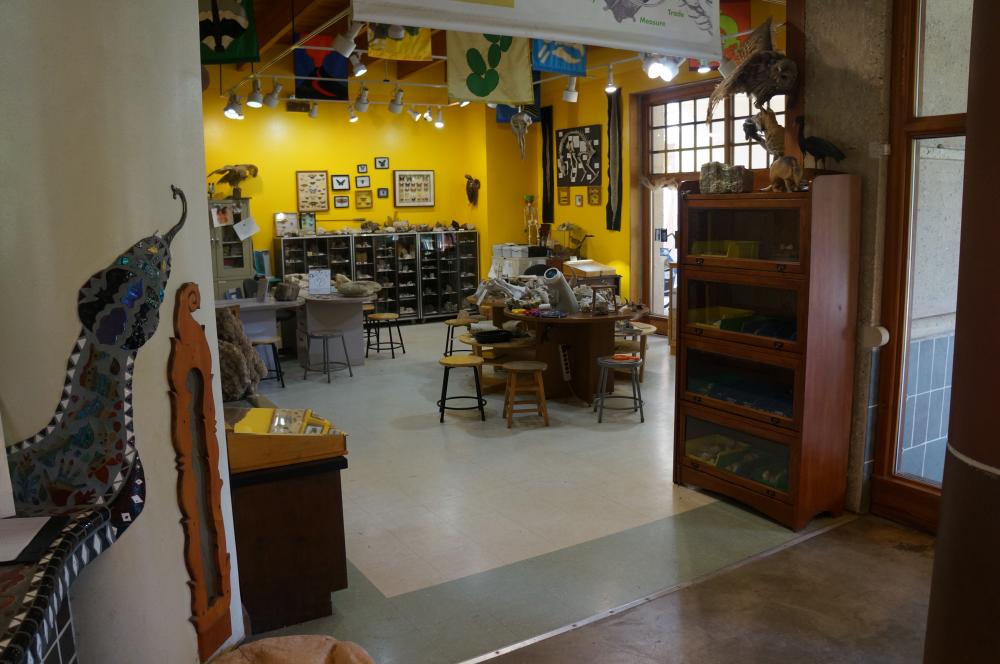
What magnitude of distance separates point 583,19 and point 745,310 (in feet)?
6.86

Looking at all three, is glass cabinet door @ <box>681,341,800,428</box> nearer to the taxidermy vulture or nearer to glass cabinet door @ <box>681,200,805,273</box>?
glass cabinet door @ <box>681,200,805,273</box>

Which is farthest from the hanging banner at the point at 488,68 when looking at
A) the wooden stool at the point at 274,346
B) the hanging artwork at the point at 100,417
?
the wooden stool at the point at 274,346

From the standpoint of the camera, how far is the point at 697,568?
4160mm

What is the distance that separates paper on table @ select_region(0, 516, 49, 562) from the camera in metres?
1.84

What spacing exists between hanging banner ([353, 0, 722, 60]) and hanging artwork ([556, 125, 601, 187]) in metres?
7.70

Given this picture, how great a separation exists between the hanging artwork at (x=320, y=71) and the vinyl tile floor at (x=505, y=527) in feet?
16.7

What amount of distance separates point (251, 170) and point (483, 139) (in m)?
3.95

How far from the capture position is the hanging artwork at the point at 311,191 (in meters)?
12.6

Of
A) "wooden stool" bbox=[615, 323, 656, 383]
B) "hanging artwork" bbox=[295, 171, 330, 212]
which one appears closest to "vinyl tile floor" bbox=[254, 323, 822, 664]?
"wooden stool" bbox=[615, 323, 656, 383]

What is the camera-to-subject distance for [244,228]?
10828 millimetres

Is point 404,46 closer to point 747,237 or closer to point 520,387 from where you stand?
point 520,387

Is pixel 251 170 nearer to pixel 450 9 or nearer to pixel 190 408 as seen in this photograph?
pixel 450 9

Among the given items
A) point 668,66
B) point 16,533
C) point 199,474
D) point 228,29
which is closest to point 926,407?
point 668,66

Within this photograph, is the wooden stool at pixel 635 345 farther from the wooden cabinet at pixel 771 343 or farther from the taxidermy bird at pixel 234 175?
the taxidermy bird at pixel 234 175
